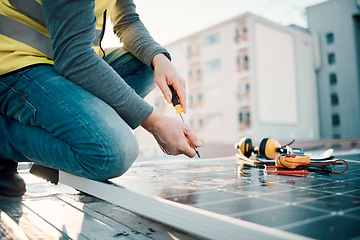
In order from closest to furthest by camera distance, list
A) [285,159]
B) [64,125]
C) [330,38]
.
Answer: [64,125]
[285,159]
[330,38]

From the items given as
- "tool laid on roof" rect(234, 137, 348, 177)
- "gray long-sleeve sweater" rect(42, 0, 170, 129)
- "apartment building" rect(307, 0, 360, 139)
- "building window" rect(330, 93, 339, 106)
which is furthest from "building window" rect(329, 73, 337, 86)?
"gray long-sleeve sweater" rect(42, 0, 170, 129)

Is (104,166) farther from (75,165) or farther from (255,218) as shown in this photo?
(255,218)

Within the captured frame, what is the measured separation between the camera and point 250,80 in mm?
15422

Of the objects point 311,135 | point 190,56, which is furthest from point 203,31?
point 311,135

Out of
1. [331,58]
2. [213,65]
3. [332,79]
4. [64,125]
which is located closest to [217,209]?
[64,125]

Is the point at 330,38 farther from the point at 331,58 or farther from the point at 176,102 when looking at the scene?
the point at 176,102

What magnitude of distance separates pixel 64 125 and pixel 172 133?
1.20ft

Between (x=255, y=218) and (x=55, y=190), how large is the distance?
1.13m

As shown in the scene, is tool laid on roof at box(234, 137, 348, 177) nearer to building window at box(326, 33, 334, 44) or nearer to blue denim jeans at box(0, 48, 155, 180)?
blue denim jeans at box(0, 48, 155, 180)

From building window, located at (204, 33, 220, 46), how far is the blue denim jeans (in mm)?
16788

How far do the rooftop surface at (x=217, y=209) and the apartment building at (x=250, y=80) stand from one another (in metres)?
14.2

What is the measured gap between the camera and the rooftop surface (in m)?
0.59

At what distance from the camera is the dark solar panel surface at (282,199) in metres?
0.58

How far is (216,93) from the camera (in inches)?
681
